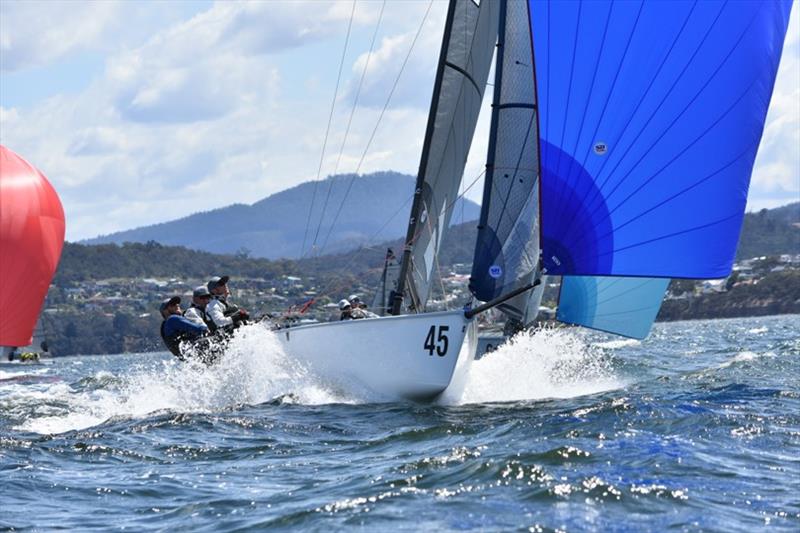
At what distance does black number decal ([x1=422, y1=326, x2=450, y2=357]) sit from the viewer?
1098 centimetres

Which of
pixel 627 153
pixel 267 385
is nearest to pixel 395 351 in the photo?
pixel 267 385

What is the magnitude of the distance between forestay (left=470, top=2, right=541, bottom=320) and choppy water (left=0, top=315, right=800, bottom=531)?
3.52 ft

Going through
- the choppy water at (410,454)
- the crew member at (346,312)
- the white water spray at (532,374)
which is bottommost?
the choppy water at (410,454)

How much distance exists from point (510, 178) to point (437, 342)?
305 centimetres

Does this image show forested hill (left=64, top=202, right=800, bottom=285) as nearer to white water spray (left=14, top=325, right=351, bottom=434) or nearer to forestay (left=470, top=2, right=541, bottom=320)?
forestay (left=470, top=2, right=541, bottom=320)

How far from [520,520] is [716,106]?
5456 millimetres

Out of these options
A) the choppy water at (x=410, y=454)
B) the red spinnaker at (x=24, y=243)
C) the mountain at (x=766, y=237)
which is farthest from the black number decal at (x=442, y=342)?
the mountain at (x=766, y=237)

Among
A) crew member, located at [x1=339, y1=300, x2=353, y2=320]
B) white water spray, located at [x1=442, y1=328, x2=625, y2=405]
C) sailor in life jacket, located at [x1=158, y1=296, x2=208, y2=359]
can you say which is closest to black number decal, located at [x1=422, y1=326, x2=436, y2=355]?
white water spray, located at [x1=442, y1=328, x2=625, y2=405]

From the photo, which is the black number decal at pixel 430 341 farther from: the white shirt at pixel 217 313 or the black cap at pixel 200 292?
the black cap at pixel 200 292

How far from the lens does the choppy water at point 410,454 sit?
655 cm

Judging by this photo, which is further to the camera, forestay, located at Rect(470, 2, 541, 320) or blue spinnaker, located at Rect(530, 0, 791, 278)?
forestay, located at Rect(470, 2, 541, 320)

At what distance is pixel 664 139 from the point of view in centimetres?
1065

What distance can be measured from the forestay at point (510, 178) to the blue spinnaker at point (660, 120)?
6.23 feet

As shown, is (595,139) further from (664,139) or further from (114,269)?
(114,269)
